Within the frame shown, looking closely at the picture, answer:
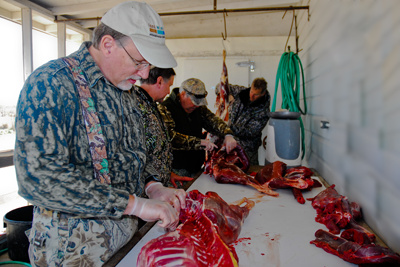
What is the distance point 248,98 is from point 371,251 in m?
3.69

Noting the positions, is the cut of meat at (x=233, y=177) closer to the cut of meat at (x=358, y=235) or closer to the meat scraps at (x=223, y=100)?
the cut of meat at (x=358, y=235)

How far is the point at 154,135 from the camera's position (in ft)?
7.84

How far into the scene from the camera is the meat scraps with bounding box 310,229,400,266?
1.28 m

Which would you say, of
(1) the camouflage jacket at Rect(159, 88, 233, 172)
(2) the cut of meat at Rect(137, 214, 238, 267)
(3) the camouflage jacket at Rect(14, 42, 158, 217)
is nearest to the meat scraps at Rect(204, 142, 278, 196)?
(1) the camouflage jacket at Rect(159, 88, 233, 172)

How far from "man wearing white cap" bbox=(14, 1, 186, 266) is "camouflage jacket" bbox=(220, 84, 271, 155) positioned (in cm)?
340

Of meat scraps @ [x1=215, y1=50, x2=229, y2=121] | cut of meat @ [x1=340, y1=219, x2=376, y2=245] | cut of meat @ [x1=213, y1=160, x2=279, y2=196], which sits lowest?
cut of meat @ [x1=340, y1=219, x2=376, y2=245]

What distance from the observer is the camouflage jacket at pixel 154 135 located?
2.34 meters

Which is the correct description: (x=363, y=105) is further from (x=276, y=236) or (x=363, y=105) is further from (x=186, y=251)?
(x=186, y=251)

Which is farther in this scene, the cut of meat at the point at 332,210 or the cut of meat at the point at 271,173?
the cut of meat at the point at 271,173

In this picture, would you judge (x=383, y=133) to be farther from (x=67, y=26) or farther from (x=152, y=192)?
(x=67, y=26)

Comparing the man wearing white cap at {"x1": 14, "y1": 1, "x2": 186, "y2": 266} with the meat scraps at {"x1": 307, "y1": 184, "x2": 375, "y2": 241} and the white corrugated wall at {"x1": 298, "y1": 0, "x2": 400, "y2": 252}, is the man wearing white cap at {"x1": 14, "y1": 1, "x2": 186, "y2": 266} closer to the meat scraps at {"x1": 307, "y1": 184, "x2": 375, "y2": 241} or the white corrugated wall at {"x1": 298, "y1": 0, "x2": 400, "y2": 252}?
the meat scraps at {"x1": 307, "y1": 184, "x2": 375, "y2": 241}

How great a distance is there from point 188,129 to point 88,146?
235 centimetres

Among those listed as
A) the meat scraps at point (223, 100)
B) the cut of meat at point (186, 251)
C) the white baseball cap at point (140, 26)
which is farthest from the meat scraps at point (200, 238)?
the meat scraps at point (223, 100)

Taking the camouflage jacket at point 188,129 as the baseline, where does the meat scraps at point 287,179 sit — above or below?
below
